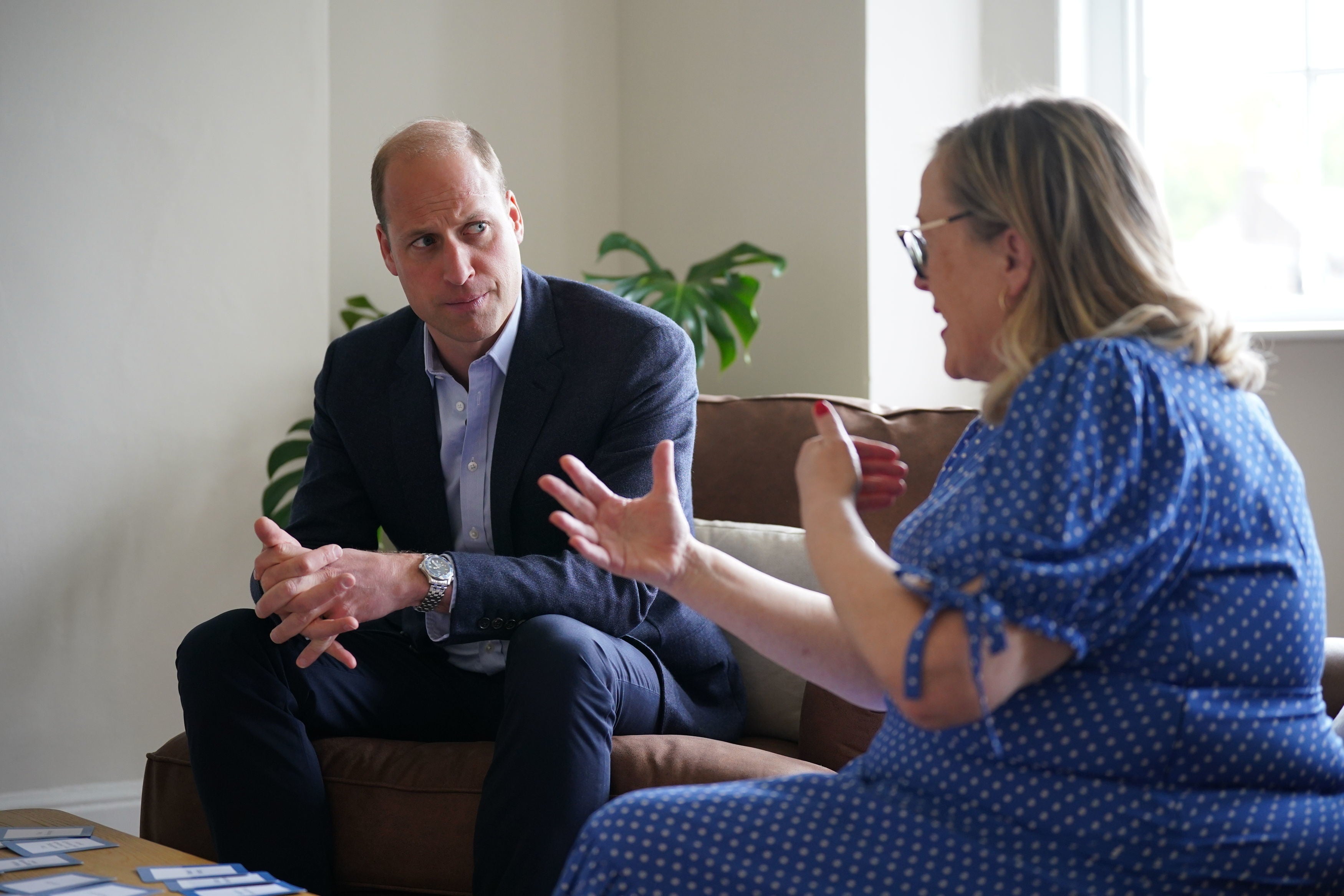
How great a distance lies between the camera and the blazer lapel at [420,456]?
1.87m

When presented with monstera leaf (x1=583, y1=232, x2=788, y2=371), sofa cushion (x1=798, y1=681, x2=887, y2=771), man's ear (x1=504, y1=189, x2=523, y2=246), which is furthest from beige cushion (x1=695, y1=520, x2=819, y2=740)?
monstera leaf (x1=583, y1=232, x2=788, y2=371)

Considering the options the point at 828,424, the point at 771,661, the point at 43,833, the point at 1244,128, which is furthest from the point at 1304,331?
the point at 43,833

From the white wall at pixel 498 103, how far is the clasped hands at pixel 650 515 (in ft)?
6.53

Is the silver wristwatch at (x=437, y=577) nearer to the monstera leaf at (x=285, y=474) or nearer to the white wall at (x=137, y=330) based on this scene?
the monstera leaf at (x=285, y=474)

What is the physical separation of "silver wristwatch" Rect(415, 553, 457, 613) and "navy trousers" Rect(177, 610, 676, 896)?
4.9 inches

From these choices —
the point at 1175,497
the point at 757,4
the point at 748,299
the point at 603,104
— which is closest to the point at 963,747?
the point at 1175,497

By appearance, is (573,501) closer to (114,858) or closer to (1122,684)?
(1122,684)

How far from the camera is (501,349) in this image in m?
1.89

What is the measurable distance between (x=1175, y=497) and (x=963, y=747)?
0.26m

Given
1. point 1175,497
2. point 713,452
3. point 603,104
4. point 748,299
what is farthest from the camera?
point 603,104

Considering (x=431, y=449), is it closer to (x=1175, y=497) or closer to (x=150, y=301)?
(x=150, y=301)

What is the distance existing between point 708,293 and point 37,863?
194 cm

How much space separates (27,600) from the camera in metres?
2.44

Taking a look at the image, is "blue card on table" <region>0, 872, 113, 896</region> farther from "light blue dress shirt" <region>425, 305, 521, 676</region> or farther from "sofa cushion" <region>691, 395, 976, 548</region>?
"sofa cushion" <region>691, 395, 976, 548</region>
